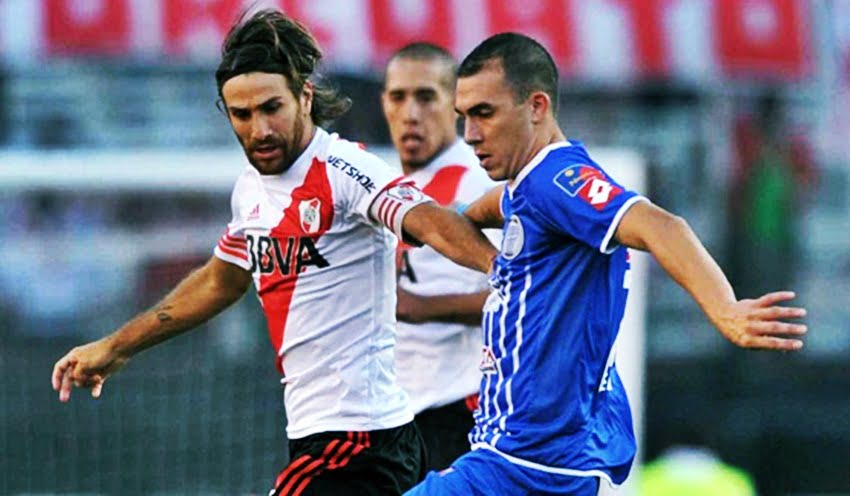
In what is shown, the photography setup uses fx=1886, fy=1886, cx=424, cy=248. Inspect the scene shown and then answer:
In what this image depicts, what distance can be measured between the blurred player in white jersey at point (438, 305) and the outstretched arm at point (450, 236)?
4.08 feet

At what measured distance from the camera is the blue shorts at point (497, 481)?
4.86 metres

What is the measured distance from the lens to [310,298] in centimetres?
531

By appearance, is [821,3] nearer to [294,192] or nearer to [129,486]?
[129,486]

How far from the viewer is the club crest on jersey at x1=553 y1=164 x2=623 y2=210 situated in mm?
4488

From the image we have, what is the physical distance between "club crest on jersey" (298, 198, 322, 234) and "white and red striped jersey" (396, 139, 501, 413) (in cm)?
127

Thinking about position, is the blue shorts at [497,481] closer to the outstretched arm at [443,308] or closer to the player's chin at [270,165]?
the player's chin at [270,165]

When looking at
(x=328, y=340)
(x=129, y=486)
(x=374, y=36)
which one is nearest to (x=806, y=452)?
(x=374, y=36)

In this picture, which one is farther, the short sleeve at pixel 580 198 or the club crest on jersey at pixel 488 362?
the club crest on jersey at pixel 488 362

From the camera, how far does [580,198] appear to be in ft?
14.9

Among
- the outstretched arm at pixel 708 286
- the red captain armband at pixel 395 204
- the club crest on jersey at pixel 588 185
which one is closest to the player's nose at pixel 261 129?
the red captain armband at pixel 395 204

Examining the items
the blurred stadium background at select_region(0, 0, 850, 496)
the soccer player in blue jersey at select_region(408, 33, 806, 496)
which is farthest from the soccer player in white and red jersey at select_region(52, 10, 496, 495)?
the blurred stadium background at select_region(0, 0, 850, 496)

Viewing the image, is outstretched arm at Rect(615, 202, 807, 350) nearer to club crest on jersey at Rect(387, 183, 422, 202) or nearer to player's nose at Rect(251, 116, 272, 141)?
club crest on jersey at Rect(387, 183, 422, 202)

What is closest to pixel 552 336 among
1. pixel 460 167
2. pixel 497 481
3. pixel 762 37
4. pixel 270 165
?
pixel 497 481

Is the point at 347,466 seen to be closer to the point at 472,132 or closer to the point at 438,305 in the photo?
the point at 472,132
